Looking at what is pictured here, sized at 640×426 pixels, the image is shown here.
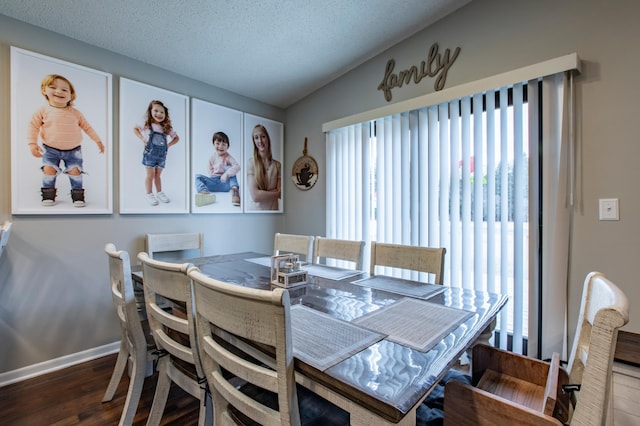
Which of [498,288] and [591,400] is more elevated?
[591,400]

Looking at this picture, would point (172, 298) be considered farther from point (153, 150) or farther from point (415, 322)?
point (153, 150)

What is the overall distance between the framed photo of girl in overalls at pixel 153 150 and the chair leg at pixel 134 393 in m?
1.38

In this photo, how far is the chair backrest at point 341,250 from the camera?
6.80 feet

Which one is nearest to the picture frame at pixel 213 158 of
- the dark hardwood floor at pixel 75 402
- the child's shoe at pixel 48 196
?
the child's shoe at pixel 48 196

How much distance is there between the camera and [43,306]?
6.89ft

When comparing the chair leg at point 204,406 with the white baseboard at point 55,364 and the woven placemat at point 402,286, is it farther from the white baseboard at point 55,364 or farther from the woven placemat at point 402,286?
the white baseboard at point 55,364

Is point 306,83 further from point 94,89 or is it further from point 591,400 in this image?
point 591,400

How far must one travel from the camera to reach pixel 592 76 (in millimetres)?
1730

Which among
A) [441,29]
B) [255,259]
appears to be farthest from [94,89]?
[441,29]

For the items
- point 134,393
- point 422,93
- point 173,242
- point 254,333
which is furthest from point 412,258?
point 173,242

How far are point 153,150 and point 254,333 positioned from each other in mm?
2342

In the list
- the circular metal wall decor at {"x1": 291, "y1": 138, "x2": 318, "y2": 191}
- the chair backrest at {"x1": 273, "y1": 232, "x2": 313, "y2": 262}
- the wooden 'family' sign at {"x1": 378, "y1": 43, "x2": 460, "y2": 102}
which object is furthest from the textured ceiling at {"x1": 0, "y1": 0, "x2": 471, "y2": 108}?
the chair backrest at {"x1": 273, "y1": 232, "x2": 313, "y2": 262}

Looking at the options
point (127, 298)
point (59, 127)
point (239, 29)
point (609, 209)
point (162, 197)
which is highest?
point (239, 29)

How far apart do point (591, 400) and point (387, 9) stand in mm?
2416
